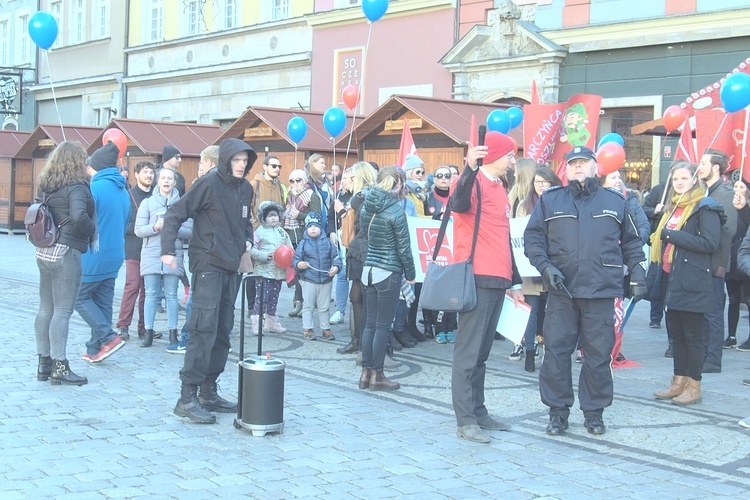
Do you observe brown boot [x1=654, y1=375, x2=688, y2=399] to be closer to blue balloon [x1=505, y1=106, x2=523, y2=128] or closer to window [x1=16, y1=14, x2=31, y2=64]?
blue balloon [x1=505, y1=106, x2=523, y2=128]

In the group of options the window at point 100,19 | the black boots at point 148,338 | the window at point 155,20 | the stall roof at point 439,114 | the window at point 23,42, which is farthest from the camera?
the window at point 23,42

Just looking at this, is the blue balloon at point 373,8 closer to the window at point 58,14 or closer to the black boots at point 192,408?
the black boots at point 192,408

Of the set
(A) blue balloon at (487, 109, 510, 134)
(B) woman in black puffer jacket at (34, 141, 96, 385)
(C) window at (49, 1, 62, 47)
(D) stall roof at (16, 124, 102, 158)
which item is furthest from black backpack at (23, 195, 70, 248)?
(C) window at (49, 1, 62, 47)

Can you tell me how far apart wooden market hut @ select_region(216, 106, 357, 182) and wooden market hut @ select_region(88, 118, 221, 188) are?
2.80 m

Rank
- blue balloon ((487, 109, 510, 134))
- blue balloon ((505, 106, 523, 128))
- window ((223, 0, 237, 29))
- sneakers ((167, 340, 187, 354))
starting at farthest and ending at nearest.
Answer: window ((223, 0, 237, 29)), blue balloon ((505, 106, 523, 128)), blue balloon ((487, 109, 510, 134)), sneakers ((167, 340, 187, 354))

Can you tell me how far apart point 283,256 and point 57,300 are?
9.73ft

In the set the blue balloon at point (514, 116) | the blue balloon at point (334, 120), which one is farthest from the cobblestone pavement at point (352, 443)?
the blue balloon at point (514, 116)

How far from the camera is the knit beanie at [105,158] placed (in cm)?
907

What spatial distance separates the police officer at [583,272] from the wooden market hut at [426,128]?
9416 mm

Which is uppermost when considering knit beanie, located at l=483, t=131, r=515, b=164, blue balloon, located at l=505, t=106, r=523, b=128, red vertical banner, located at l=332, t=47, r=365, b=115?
red vertical banner, located at l=332, t=47, r=365, b=115

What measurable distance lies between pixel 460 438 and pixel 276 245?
4.78 meters

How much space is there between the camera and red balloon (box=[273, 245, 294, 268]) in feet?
34.1

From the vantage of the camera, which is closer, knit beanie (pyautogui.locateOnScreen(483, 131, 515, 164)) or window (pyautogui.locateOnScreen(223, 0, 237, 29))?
knit beanie (pyautogui.locateOnScreen(483, 131, 515, 164))

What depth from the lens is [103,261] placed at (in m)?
8.76
